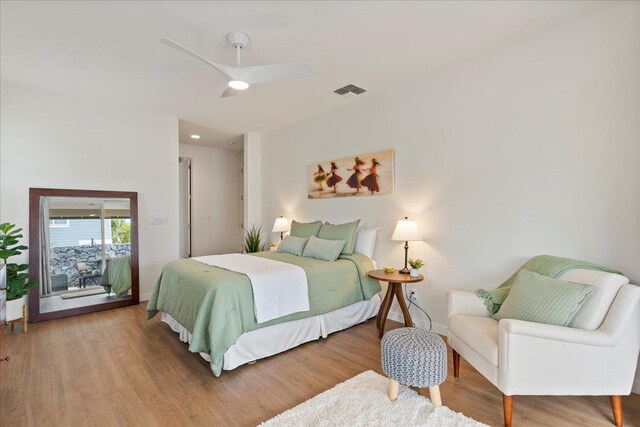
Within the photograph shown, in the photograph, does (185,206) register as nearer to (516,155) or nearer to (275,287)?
(275,287)

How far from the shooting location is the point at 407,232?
3.12m

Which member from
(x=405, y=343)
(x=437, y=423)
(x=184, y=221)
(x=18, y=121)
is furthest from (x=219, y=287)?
(x=184, y=221)

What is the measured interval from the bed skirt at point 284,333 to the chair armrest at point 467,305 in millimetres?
1261

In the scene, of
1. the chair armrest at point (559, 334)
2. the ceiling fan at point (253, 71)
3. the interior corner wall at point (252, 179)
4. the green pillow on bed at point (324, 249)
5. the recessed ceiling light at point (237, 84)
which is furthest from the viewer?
the interior corner wall at point (252, 179)

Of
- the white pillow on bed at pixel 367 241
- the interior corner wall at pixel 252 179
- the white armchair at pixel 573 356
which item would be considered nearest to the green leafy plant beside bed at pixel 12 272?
the interior corner wall at pixel 252 179

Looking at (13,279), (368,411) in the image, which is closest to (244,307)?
(368,411)

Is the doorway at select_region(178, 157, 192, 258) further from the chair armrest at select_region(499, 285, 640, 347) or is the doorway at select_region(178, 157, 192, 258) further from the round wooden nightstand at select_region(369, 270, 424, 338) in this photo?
the chair armrest at select_region(499, 285, 640, 347)

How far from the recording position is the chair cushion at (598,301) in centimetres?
182

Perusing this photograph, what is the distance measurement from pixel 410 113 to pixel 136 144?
3.78 meters

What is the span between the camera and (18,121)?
3.51 meters

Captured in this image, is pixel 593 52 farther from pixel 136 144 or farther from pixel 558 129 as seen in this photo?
pixel 136 144

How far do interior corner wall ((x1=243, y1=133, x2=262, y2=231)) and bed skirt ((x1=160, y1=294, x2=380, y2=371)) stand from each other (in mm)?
2539

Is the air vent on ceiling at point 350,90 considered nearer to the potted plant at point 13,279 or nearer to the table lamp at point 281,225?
the table lamp at point 281,225

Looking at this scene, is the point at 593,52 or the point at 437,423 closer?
the point at 437,423
